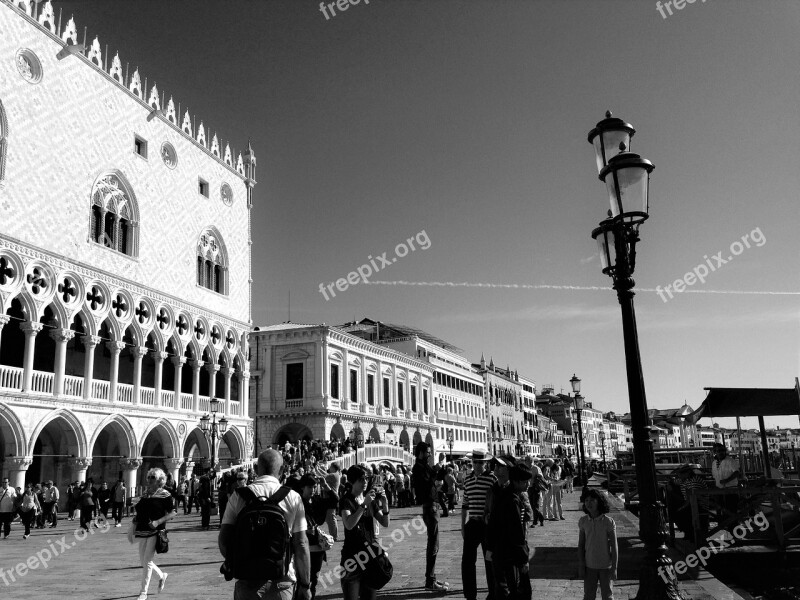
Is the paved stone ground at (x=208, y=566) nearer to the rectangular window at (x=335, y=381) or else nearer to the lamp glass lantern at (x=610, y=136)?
the lamp glass lantern at (x=610, y=136)

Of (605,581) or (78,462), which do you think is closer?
(605,581)

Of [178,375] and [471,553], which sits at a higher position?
[178,375]

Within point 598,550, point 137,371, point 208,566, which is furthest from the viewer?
point 137,371

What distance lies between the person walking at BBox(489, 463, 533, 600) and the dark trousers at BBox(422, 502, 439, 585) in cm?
195

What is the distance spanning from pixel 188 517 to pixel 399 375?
1169 inches

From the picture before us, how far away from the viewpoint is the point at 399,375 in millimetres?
50312

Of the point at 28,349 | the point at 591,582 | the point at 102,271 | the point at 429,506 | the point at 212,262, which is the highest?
the point at 212,262

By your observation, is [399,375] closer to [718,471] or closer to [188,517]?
[188,517]

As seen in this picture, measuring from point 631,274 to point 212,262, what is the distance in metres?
27.2

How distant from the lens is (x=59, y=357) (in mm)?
21547

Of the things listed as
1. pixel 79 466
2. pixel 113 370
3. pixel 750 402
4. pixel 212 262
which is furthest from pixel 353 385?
pixel 750 402

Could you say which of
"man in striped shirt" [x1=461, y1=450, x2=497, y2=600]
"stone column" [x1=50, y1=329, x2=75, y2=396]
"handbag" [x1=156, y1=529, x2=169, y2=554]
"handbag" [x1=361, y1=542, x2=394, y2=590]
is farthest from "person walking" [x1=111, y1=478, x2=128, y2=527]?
"handbag" [x1=361, y1=542, x2=394, y2=590]

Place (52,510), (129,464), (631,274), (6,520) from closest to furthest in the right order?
(631,274) → (6,520) → (52,510) → (129,464)

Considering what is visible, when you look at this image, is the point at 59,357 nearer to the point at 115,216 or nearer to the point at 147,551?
the point at 115,216
